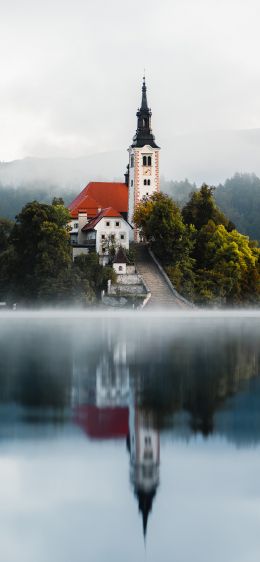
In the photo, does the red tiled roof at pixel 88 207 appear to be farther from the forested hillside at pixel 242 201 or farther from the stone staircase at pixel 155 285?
the forested hillside at pixel 242 201

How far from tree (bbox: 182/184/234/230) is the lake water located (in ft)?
214

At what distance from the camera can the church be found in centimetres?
8931

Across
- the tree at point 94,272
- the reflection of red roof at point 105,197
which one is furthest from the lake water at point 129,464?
the reflection of red roof at point 105,197

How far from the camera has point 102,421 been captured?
18594 millimetres

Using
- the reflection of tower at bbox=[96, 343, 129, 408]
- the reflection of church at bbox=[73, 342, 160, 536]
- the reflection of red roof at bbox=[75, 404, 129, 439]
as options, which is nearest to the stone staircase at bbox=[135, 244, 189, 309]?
the reflection of tower at bbox=[96, 343, 129, 408]

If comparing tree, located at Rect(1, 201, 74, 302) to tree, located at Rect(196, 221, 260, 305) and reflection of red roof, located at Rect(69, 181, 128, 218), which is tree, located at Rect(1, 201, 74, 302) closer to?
tree, located at Rect(196, 221, 260, 305)

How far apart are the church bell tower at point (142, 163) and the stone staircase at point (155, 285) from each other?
9357 millimetres

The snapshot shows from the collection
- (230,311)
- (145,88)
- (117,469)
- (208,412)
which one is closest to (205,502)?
(117,469)

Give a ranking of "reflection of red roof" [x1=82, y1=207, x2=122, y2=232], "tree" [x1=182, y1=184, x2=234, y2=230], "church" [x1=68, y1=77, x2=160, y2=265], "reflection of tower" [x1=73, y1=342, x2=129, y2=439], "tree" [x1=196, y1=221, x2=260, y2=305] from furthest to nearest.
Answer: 1. "tree" [x1=182, y1=184, x2=234, y2=230]
2. "reflection of red roof" [x1=82, y1=207, x2=122, y2=232]
3. "church" [x1=68, y1=77, x2=160, y2=265]
4. "tree" [x1=196, y1=221, x2=260, y2=305]
5. "reflection of tower" [x1=73, y1=342, x2=129, y2=439]

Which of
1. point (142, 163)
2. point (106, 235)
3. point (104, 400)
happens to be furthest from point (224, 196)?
point (104, 400)

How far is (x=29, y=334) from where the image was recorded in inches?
1916

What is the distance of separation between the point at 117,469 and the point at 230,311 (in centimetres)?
7470

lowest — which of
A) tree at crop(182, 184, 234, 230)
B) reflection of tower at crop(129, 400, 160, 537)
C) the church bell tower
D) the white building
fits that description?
reflection of tower at crop(129, 400, 160, 537)

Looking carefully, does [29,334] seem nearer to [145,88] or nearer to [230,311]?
[230,311]
